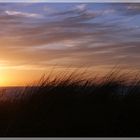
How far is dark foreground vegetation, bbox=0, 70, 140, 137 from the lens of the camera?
779 cm

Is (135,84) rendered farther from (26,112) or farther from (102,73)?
(26,112)

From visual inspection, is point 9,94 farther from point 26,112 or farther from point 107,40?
point 107,40

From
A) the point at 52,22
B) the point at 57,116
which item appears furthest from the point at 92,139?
the point at 52,22

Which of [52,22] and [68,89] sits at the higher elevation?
[52,22]

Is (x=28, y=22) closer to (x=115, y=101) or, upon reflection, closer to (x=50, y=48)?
(x=50, y=48)

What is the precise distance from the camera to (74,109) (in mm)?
7820

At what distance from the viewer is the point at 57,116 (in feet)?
25.7

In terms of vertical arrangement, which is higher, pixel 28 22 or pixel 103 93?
pixel 28 22

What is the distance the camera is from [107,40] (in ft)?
25.7

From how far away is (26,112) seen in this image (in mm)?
7836

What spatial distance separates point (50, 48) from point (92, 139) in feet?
2.50

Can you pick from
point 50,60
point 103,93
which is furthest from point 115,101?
point 50,60

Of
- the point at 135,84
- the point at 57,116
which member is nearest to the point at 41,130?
the point at 57,116

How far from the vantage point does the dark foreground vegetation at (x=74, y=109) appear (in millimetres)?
7793
